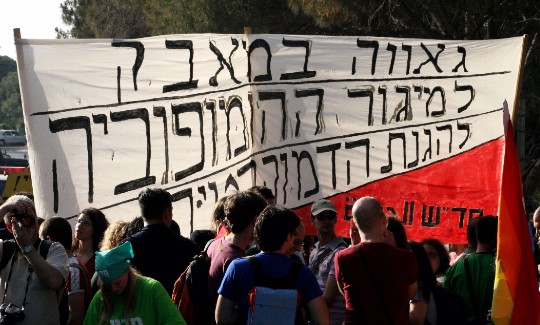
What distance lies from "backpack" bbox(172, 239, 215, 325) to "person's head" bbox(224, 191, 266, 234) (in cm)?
23

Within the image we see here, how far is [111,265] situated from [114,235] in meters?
1.18

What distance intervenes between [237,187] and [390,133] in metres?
1.17

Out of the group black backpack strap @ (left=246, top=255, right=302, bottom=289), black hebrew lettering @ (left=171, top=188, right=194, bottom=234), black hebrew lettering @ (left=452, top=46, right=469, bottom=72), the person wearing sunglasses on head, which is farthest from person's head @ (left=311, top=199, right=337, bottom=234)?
black hebrew lettering @ (left=452, top=46, right=469, bottom=72)

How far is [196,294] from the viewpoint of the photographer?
5152 mm

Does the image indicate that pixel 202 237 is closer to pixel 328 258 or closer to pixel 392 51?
pixel 328 258

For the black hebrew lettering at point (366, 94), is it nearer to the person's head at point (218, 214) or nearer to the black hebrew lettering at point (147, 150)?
the black hebrew lettering at point (147, 150)

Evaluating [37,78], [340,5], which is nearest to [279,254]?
[37,78]

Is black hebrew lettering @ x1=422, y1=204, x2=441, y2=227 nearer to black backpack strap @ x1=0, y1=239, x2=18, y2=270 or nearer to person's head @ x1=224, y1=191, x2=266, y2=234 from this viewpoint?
person's head @ x1=224, y1=191, x2=266, y2=234

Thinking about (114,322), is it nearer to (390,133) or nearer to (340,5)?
(390,133)

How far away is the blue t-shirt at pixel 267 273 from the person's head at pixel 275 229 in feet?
0.13

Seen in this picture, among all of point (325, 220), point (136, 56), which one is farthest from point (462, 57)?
point (136, 56)

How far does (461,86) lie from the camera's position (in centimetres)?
763

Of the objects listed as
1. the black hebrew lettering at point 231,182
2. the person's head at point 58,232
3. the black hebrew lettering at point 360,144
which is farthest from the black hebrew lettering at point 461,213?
the person's head at point 58,232

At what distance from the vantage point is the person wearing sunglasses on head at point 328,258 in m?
5.44
